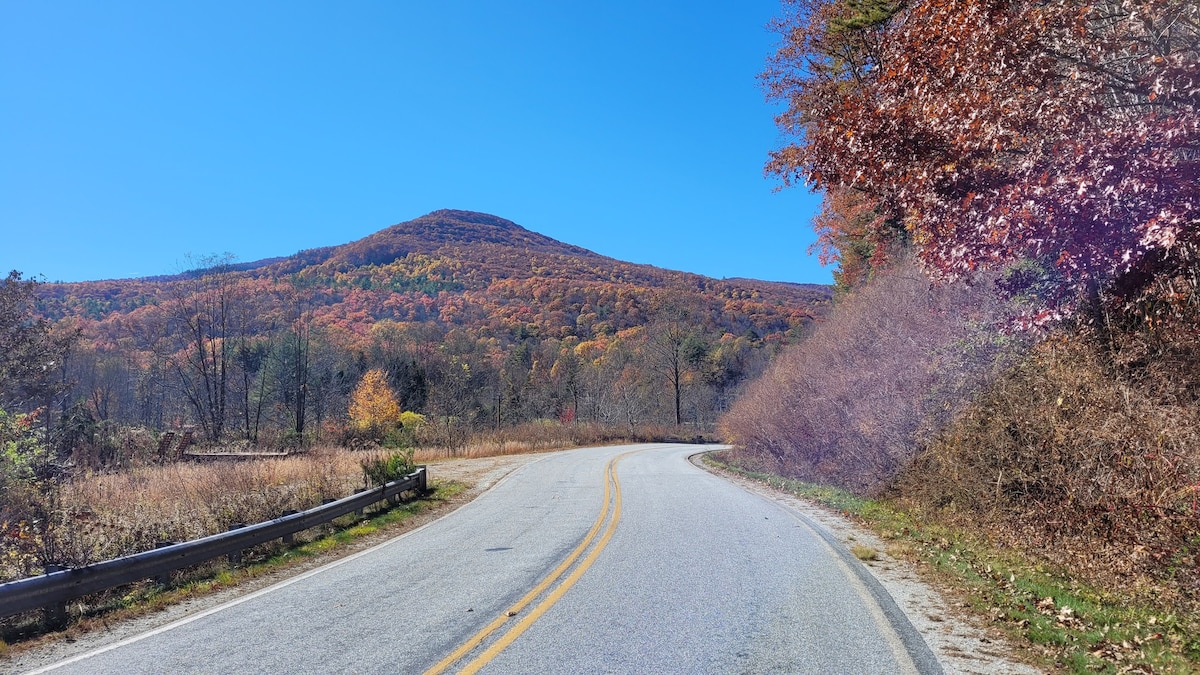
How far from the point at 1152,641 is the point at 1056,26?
611cm

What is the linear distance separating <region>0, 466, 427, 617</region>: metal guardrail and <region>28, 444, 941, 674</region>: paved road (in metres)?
1.30

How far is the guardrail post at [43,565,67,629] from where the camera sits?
689cm

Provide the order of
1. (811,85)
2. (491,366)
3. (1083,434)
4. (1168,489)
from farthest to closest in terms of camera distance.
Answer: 1. (491,366)
2. (811,85)
3. (1083,434)
4. (1168,489)

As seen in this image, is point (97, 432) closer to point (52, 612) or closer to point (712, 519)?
point (52, 612)

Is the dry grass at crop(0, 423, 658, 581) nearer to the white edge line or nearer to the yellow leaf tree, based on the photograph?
the white edge line

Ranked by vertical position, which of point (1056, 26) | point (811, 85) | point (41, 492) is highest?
point (811, 85)

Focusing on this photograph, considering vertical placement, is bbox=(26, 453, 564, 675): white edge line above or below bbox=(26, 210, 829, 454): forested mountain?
below

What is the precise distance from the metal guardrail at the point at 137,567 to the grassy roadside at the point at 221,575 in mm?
198

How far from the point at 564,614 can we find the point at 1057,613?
4.45 m

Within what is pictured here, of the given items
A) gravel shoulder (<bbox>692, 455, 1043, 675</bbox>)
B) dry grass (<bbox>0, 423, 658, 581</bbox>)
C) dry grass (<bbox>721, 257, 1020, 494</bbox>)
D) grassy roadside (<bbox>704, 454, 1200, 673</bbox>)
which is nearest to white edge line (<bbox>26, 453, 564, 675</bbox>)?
dry grass (<bbox>0, 423, 658, 581</bbox>)

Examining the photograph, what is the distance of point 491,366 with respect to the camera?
87.2 meters

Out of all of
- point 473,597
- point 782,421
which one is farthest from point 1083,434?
point 782,421

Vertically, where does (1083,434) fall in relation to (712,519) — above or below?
above

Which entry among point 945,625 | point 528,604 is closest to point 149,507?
point 528,604
